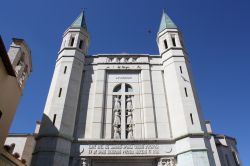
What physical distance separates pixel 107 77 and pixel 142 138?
7.12 metres

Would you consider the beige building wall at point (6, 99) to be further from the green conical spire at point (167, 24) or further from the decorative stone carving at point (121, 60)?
the green conical spire at point (167, 24)

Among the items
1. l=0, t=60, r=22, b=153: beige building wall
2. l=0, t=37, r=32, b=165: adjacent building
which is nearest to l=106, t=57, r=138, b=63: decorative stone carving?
l=0, t=37, r=32, b=165: adjacent building

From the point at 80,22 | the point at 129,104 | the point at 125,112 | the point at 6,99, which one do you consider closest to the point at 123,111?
the point at 125,112

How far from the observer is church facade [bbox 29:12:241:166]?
14555 millimetres

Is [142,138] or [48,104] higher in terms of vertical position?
[48,104]

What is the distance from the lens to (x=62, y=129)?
1509cm

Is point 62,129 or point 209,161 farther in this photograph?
point 62,129

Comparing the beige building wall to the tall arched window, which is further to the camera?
the tall arched window

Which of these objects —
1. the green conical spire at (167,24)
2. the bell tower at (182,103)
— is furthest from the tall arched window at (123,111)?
the green conical spire at (167,24)

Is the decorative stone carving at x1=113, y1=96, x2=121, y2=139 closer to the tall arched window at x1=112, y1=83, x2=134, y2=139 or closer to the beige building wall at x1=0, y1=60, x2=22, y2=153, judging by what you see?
the tall arched window at x1=112, y1=83, x2=134, y2=139

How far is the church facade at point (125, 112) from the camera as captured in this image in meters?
14.6

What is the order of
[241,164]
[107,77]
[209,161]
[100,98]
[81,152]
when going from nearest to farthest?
[209,161] < [81,152] < [100,98] < [107,77] < [241,164]

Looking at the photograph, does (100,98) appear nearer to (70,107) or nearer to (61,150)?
(70,107)

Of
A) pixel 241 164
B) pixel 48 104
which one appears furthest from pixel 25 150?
pixel 241 164
